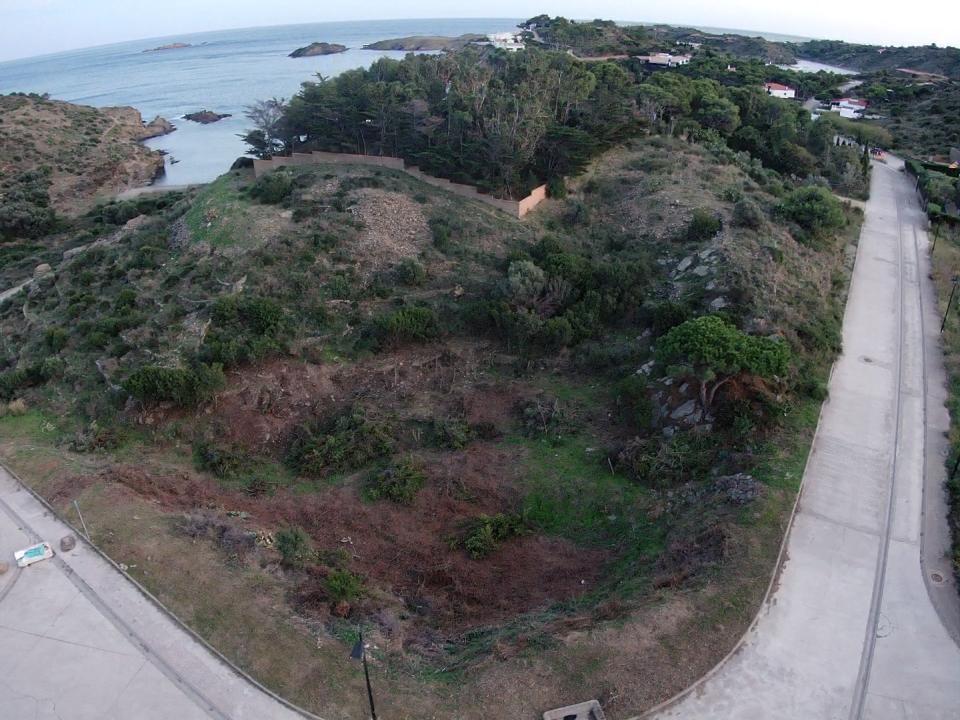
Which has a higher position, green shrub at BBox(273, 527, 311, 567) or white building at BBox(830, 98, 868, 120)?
white building at BBox(830, 98, 868, 120)

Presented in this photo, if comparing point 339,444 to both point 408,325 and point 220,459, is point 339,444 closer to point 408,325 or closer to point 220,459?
point 220,459

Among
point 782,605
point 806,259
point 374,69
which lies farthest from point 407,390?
point 374,69

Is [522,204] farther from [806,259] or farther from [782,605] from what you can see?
[782,605]

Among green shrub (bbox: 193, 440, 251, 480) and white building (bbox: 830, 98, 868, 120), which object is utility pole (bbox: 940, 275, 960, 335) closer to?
green shrub (bbox: 193, 440, 251, 480)

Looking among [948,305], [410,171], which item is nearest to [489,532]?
[948,305]

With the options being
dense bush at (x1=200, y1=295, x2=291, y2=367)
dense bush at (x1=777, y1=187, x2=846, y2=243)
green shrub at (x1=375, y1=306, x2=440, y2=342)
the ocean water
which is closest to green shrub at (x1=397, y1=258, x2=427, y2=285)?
green shrub at (x1=375, y1=306, x2=440, y2=342)
